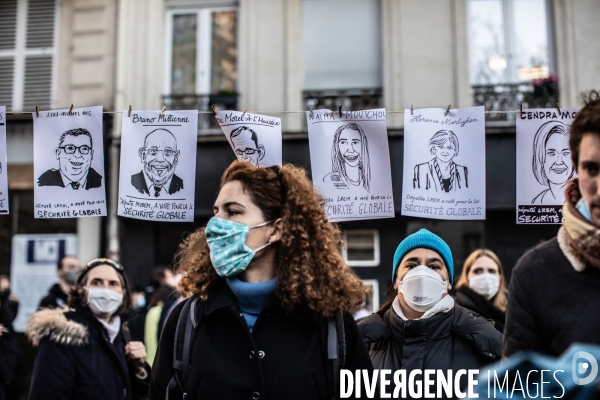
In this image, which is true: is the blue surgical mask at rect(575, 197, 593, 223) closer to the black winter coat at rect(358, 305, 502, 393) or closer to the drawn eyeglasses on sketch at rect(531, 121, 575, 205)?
the black winter coat at rect(358, 305, 502, 393)

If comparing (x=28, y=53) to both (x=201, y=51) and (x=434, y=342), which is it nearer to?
(x=201, y=51)

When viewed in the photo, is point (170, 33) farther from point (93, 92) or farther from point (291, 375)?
point (291, 375)

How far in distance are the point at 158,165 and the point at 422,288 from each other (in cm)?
209

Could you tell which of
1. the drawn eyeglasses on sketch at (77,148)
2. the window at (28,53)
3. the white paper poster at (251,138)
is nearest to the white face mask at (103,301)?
the drawn eyeglasses on sketch at (77,148)

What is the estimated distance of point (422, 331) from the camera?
10.9 feet

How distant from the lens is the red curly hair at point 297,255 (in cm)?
273

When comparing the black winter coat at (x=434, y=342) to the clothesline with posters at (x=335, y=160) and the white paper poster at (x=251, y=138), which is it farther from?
the white paper poster at (x=251, y=138)

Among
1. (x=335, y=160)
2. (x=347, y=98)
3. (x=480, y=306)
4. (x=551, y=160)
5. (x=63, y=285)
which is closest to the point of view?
(x=551, y=160)

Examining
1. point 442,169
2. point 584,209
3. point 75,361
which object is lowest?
point 75,361

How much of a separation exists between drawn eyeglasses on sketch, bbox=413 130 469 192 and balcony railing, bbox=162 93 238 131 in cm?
651

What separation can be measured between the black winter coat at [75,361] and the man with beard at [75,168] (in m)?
0.91

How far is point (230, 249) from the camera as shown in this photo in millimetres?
2811

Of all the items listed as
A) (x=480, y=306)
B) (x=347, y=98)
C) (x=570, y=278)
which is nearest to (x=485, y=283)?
(x=480, y=306)

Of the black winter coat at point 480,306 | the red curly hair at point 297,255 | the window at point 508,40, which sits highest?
the window at point 508,40
